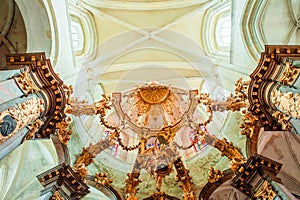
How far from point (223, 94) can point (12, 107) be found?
9.18 m

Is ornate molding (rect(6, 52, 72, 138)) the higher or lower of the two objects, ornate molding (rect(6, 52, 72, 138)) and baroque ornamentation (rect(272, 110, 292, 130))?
the higher

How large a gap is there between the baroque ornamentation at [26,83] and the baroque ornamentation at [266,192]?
588cm

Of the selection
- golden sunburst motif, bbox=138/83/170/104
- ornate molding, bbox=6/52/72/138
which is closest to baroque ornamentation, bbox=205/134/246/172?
golden sunburst motif, bbox=138/83/170/104

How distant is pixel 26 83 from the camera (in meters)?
7.18

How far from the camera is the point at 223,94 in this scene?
1381 cm

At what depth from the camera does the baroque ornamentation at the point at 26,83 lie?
7.01 m

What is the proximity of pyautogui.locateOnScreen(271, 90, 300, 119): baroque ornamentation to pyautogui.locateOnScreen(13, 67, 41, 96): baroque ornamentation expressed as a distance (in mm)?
5277

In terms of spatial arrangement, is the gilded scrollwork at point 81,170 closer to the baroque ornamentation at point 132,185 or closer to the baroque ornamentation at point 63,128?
the baroque ornamentation at point 63,128

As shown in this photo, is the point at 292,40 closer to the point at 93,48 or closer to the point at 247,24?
the point at 247,24

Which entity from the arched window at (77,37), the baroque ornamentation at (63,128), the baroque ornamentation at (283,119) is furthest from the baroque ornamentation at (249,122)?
the arched window at (77,37)

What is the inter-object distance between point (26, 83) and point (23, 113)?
73 centimetres

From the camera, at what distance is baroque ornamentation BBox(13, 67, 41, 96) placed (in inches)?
276

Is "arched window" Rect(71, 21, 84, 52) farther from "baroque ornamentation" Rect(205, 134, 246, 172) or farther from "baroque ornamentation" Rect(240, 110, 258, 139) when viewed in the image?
"baroque ornamentation" Rect(240, 110, 258, 139)

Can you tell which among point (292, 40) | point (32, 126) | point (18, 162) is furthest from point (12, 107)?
point (292, 40)
